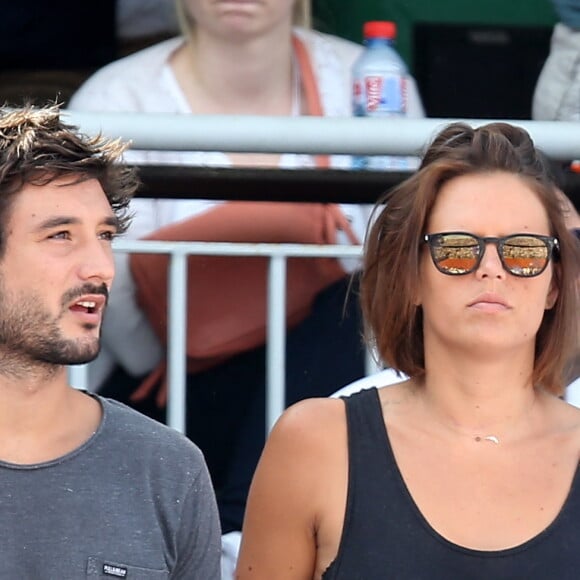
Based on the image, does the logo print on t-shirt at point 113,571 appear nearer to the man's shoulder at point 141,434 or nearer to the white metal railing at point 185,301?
the man's shoulder at point 141,434

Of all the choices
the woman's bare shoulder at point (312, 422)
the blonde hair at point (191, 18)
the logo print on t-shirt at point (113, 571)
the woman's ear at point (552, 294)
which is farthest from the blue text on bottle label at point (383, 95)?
the logo print on t-shirt at point (113, 571)

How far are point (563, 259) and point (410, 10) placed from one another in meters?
2.04

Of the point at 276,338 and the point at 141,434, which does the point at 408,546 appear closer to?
the point at 141,434

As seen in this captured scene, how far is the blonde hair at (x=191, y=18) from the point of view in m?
4.01

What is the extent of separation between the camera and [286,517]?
268cm

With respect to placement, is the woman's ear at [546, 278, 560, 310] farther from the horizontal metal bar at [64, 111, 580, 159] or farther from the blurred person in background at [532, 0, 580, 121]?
the blurred person in background at [532, 0, 580, 121]

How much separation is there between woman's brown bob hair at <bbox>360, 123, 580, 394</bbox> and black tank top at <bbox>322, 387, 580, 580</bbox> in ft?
0.83

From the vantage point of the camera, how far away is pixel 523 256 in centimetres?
269

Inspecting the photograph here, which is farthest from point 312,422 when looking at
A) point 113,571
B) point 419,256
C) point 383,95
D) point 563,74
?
point 563,74

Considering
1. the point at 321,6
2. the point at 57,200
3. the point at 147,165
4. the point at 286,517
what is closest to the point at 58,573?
the point at 286,517

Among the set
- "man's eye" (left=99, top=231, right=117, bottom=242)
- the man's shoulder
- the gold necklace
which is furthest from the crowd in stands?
"man's eye" (left=99, top=231, right=117, bottom=242)

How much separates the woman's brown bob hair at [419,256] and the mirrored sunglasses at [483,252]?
0.22 feet

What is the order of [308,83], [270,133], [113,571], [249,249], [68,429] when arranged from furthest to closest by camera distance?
[308,83], [249,249], [270,133], [68,429], [113,571]

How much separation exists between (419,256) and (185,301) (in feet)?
2.97
